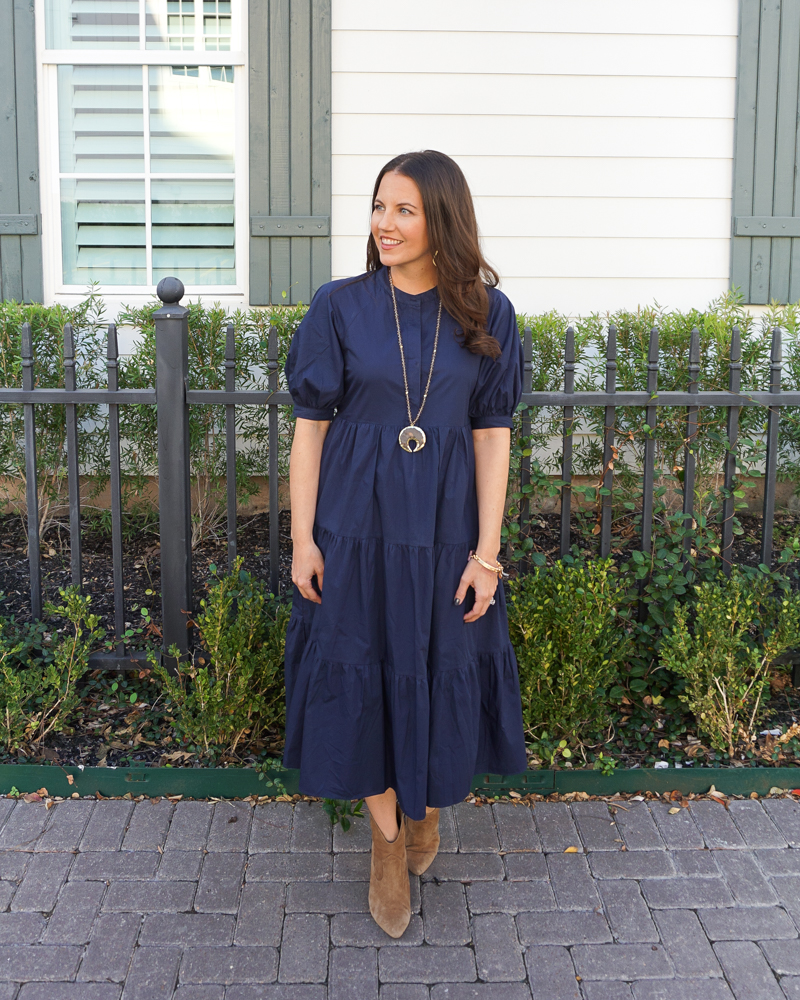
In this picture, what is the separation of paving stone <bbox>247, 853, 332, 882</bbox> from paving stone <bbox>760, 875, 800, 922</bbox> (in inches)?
49.5

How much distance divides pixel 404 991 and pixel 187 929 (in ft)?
1.98

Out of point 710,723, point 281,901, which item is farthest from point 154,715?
point 710,723

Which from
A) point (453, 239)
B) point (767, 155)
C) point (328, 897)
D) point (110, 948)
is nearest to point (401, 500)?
point (453, 239)

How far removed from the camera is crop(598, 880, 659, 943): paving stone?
2512mm

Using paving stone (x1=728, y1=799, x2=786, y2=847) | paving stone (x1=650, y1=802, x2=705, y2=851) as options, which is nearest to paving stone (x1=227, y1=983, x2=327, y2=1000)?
paving stone (x1=650, y1=802, x2=705, y2=851)

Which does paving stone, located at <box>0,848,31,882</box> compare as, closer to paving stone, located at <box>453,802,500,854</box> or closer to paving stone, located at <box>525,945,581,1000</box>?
paving stone, located at <box>453,802,500,854</box>

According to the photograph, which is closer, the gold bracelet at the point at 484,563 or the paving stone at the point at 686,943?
the paving stone at the point at 686,943

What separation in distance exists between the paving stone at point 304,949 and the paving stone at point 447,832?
0.47 m

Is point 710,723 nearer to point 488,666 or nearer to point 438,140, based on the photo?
point 488,666

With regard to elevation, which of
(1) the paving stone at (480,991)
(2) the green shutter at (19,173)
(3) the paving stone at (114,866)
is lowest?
(1) the paving stone at (480,991)

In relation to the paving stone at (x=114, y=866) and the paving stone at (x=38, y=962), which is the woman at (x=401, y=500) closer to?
the paving stone at (x=114, y=866)

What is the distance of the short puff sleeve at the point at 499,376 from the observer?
8.34 feet

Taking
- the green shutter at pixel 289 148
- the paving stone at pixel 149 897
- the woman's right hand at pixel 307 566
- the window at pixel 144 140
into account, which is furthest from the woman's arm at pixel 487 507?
the window at pixel 144 140

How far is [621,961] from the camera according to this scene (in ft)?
7.95
